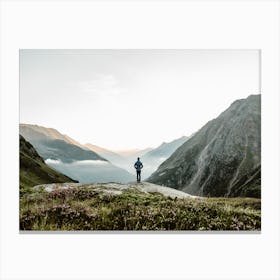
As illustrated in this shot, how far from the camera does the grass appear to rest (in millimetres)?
5672

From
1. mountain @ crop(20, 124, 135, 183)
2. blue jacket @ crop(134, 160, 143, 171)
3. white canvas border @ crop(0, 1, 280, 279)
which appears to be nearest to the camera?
white canvas border @ crop(0, 1, 280, 279)

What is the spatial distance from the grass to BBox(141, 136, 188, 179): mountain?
1.30 ft

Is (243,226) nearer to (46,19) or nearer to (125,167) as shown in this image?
(125,167)

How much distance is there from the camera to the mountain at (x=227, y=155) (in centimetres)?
576

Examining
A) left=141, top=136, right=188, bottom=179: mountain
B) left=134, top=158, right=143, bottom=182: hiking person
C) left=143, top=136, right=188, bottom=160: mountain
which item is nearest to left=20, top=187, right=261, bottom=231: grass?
left=134, top=158, right=143, bottom=182: hiking person

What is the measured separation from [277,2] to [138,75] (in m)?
2.16

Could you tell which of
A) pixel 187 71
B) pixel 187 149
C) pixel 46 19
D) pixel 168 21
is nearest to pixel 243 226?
pixel 187 149

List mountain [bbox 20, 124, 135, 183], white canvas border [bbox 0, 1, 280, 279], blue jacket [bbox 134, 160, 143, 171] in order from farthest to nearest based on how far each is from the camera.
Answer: blue jacket [bbox 134, 160, 143, 171] → mountain [bbox 20, 124, 135, 183] → white canvas border [bbox 0, 1, 280, 279]

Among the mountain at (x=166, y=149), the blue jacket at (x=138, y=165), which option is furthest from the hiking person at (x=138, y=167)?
the mountain at (x=166, y=149)

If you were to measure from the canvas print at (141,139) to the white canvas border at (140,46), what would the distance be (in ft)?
0.43

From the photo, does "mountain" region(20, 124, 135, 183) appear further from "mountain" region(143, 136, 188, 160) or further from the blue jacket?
"mountain" region(143, 136, 188, 160)

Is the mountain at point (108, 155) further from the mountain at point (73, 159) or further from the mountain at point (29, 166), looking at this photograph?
the mountain at point (29, 166)

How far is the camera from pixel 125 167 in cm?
591
